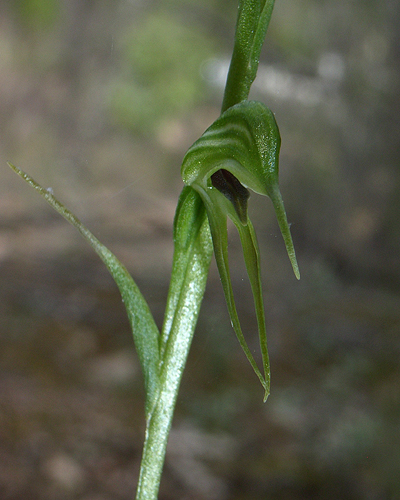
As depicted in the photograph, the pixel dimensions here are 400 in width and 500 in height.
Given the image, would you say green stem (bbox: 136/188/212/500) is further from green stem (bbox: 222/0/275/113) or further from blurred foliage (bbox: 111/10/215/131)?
blurred foliage (bbox: 111/10/215/131)

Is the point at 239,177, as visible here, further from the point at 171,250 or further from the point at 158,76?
the point at 158,76

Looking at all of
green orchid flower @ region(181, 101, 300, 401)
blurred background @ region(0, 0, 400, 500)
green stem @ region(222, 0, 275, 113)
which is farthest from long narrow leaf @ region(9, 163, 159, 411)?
blurred background @ region(0, 0, 400, 500)

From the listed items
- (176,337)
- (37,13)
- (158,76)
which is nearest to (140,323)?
(176,337)

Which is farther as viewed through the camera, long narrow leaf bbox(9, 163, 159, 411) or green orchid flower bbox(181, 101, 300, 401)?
long narrow leaf bbox(9, 163, 159, 411)

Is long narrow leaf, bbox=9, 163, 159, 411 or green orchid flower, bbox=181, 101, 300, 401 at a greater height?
green orchid flower, bbox=181, 101, 300, 401

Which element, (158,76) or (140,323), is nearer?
(140,323)

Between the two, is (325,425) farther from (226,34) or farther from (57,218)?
(226,34)

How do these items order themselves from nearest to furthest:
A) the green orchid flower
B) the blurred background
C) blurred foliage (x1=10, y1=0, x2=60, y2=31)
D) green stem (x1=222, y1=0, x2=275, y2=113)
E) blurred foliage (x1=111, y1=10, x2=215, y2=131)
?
1. the green orchid flower
2. green stem (x1=222, y1=0, x2=275, y2=113)
3. the blurred background
4. blurred foliage (x1=111, y1=10, x2=215, y2=131)
5. blurred foliage (x1=10, y1=0, x2=60, y2=31)
